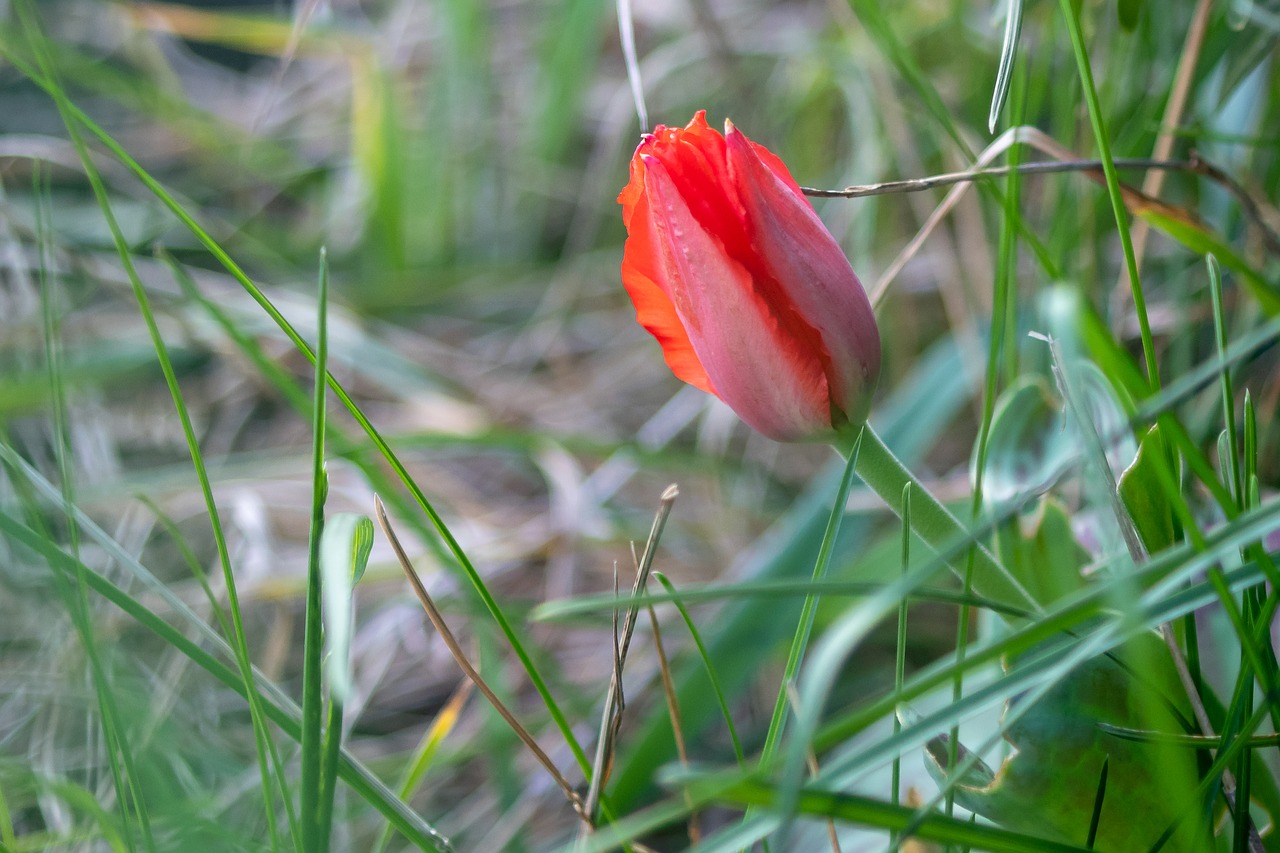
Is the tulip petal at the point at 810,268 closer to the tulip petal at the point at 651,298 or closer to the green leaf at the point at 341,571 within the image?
the tulip petal at the point at 651,298

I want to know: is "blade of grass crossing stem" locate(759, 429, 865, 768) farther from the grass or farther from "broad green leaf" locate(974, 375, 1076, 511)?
"broad green leaf" locate(974, 375, 1076, 511)

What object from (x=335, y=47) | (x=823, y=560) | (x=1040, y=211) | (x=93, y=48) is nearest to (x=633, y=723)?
(x=823, y=560)

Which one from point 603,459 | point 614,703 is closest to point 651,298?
point 614,703

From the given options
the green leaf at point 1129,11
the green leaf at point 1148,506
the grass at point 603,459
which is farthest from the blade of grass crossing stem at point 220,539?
the green leaf at point 1129,11

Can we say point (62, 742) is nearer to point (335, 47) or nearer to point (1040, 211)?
point (1040, 211)

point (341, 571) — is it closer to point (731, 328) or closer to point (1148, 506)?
point (731, 328)

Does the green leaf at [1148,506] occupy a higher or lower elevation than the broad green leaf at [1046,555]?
higher
